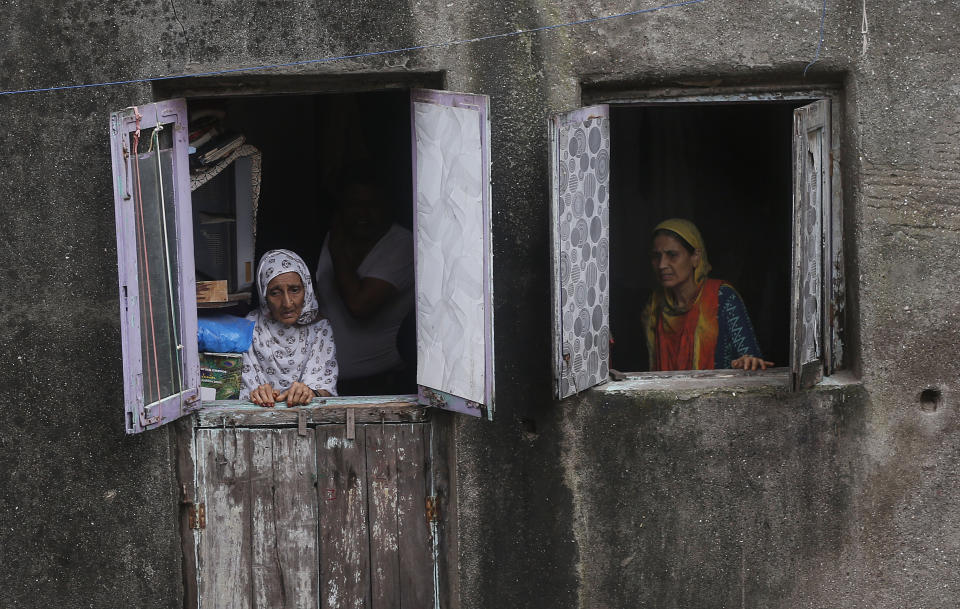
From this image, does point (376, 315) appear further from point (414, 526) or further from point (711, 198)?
point (711, 198)

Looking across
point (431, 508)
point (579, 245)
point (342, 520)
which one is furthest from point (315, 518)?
point (579, 245)

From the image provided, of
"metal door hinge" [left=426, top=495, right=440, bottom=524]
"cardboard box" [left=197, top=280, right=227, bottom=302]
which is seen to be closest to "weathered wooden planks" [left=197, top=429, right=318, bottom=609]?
"metal door hinge" [left=426, top=495, right=440, bottom=524]

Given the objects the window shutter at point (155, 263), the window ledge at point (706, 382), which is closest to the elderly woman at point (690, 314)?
the window ledge at point (706, 382)

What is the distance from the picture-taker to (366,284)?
5.28m

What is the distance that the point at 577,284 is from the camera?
4.18 meters

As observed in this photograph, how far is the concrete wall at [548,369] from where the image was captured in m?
4.24

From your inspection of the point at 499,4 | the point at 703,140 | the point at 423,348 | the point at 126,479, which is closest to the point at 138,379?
the point at 126,479

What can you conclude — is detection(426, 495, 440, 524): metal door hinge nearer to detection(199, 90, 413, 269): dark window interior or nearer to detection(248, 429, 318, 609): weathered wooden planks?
detection(248, 429, 318, 609): weathered wooden planks

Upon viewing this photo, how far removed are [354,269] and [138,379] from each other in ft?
5.27

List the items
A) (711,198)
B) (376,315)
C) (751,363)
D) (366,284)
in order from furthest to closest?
(711,198), (376,315), (366,284), (751,363)

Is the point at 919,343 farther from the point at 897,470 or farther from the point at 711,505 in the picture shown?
the point at 711,505

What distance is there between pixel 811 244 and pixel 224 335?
2464 millimetres

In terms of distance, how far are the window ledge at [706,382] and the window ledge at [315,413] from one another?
0.80 m

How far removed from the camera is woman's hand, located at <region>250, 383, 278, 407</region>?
4.44 metres
